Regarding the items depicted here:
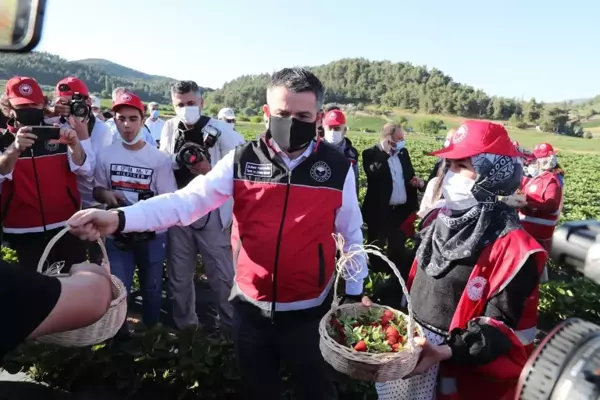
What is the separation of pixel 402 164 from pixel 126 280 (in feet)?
12.4

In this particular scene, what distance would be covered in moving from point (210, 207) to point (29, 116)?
80.9 inches

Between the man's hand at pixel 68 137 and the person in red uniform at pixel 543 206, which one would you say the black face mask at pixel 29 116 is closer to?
the man's hand at pixel 68 137

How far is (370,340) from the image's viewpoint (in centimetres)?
202

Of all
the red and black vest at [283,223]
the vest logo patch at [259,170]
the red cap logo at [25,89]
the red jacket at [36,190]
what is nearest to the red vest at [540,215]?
the red and black vest at [283,223]

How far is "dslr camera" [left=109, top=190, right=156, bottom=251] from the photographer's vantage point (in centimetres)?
341

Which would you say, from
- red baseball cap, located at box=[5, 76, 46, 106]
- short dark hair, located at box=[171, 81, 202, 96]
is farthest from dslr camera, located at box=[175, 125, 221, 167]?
red baseball cap, located at box=[5, 76, 46, 106]

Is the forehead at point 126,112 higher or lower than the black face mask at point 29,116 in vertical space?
higher

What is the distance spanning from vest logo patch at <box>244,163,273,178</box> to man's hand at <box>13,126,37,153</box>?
1.96 m

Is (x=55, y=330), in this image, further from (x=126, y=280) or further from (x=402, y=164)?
(x=402, y=164)

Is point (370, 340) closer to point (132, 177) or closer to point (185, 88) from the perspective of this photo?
point (132, 177)

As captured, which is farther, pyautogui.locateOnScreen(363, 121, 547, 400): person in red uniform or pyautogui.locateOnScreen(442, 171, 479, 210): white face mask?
pyautogui.locateOnScreen(442, 171, 479, 210): white face mask

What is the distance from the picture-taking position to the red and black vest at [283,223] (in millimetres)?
2215

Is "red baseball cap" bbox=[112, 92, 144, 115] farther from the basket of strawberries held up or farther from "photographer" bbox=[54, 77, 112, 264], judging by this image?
the basket of strawberries held up

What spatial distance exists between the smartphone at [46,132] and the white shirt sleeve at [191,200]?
1.59 metres
